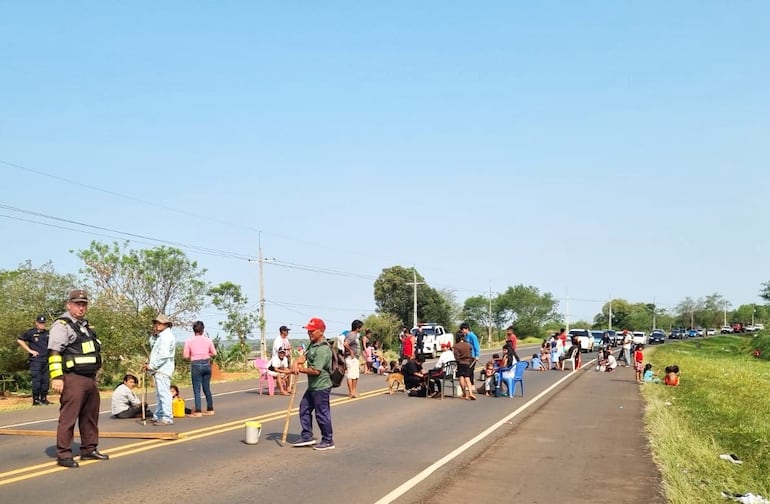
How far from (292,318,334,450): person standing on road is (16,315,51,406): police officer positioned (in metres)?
9.38

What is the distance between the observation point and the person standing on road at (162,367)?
1264 centimetres

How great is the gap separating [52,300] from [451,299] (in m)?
72.2

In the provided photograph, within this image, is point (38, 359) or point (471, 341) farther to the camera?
point (471, 341)

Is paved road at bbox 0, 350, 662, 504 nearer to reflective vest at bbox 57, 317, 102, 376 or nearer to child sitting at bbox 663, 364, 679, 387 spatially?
reflective vest at bbox 57, 317, 102, 376

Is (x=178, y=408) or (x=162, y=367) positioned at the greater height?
(x=162, y=367)

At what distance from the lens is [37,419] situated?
45.1ft

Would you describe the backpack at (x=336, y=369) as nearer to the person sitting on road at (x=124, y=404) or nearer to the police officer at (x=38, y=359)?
the person sitting on road at (x=124, y=404)

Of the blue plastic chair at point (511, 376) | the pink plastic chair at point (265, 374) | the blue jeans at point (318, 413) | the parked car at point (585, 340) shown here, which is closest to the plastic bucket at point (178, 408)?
the blue jeans at point (318, 413)

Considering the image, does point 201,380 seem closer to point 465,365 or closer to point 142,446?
point 142,446

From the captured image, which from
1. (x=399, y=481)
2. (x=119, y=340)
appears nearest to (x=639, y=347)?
(x=119, y=340)

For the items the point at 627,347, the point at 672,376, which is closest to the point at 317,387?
the point at 672,376

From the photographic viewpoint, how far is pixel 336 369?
415 inches

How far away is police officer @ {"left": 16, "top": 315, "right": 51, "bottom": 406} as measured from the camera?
1703 centimetres

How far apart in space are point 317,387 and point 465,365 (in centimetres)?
864
